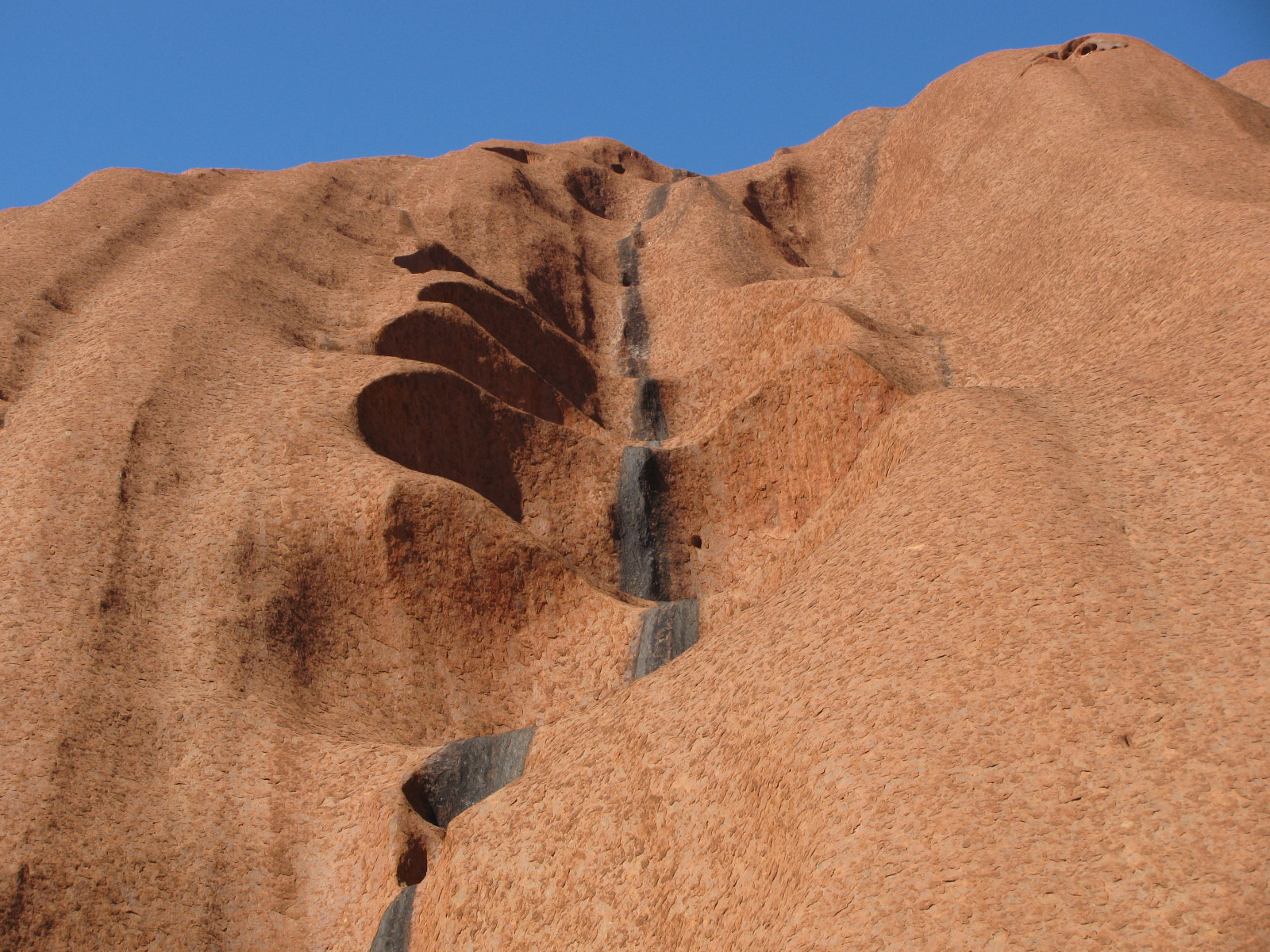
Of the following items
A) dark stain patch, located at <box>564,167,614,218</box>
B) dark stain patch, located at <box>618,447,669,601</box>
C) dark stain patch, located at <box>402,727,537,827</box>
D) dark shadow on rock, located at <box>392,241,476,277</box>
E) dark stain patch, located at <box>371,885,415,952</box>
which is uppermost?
dark stain patch, located at <box>564,167,614,218</box>

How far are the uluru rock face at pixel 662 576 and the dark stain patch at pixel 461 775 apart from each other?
0.19ft

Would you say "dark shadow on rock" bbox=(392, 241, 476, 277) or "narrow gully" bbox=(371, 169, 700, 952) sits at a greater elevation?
"dark shadow on rock" bbox=(392, 241, 476, 277)

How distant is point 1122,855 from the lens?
27.9 ft

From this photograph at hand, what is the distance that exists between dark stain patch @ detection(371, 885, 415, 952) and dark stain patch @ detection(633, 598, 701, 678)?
5.75m

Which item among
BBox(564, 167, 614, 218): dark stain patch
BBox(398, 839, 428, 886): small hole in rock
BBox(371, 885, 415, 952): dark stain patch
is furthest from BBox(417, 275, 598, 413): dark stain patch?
BBox(371, 885, 415, 952): dark stain patch

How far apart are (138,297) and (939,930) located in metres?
22.8

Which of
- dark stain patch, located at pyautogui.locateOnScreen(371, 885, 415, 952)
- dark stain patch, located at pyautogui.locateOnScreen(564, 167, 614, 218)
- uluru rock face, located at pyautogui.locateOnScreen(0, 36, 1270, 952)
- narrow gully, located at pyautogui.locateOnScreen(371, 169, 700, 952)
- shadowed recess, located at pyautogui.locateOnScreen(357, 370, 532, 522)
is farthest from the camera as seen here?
dark stain patch, located at pyautogui.locateOnScreen(564, 167, 614, 218)

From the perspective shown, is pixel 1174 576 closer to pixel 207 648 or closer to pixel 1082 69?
pixel 207 648

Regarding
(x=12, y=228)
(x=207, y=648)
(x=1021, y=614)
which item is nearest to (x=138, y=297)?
(x=12, y=228)

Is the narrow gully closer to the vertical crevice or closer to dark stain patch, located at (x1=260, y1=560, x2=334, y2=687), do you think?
the vertical crevice

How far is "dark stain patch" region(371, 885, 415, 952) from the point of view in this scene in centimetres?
1271

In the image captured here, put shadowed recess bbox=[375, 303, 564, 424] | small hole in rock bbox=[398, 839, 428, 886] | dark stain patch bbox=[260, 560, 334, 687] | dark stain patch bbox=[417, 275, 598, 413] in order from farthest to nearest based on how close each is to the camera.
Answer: dark stain patch bbox=[417, 275, 598, 413] < shadowed recess bbox=[375, 303, 564, 424] < dark stain patch bbox=[260, 560, 334, 687] < small hole in rock bbox=[398, 839, 428, 886]

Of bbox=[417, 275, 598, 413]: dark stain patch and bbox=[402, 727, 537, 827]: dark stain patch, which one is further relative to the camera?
bbox=[417, 275, 598, 413]: dark stain patch

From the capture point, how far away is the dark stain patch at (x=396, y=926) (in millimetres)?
12711
